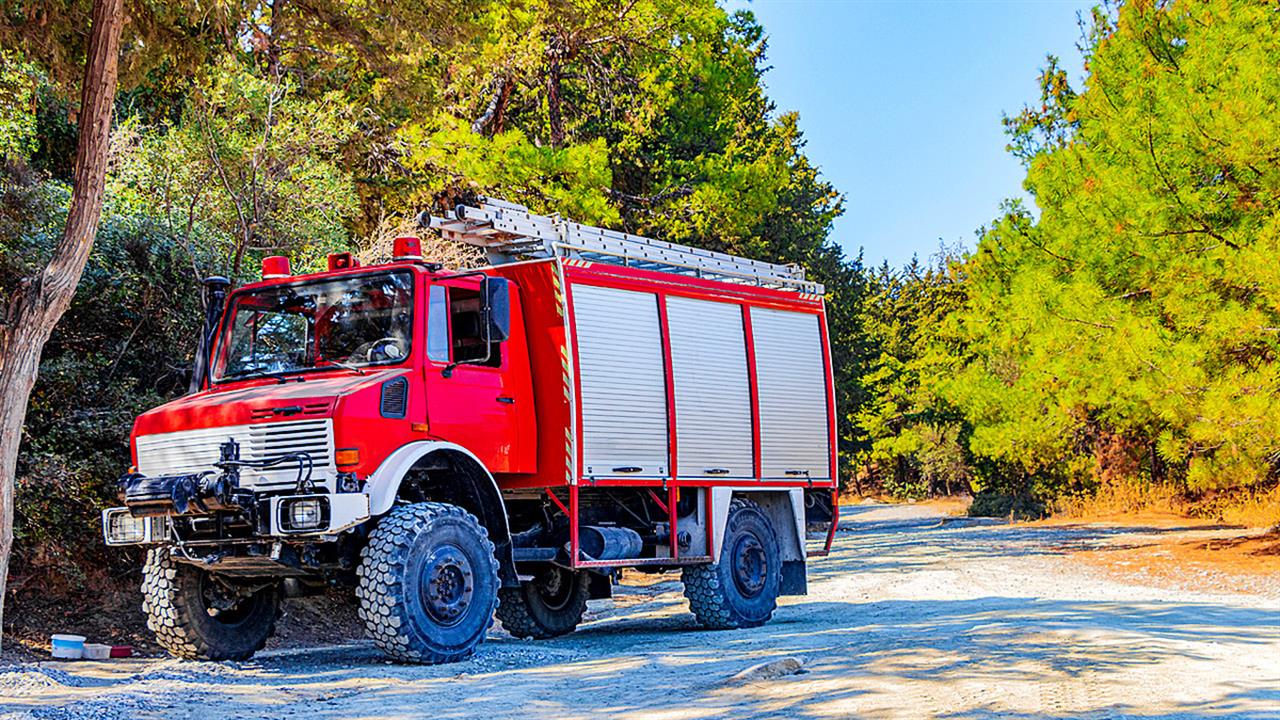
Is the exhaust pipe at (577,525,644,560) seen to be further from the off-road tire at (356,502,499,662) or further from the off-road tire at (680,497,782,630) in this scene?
the off-road tire at (356,502,499,662)

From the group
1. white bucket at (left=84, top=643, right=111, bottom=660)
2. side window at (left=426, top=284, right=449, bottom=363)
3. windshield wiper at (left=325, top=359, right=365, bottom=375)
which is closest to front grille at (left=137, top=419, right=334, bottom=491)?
windshield wiper at (left=325, top=359, right=365, bottom=375)

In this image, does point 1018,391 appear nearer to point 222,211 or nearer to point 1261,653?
point 222,211

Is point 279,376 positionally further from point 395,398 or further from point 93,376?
point 93,376

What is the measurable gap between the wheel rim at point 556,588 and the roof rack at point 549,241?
11.0ft

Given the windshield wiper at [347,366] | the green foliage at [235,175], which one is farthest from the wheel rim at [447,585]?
the green foliage at [235,175]

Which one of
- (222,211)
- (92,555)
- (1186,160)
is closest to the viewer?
(92,555)

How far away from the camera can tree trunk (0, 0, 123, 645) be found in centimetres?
1034

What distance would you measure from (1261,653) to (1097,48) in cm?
1926

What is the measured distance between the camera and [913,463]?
214 feet

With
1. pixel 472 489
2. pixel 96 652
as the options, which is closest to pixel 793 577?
pixel 472 489

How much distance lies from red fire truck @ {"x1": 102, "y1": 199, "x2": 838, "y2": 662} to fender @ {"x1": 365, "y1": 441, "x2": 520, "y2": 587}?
2 cm

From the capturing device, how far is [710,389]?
13844 mm

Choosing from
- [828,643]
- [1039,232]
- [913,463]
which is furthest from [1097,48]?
[913,463]

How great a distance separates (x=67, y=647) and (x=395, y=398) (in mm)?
4385
